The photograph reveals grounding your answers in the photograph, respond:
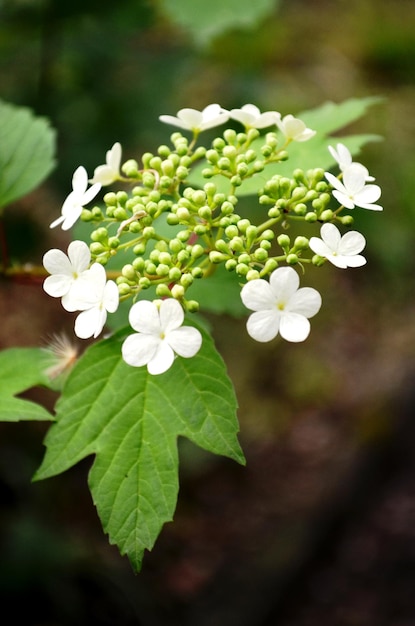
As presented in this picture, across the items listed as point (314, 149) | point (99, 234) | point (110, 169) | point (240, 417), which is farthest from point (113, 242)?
point (240, 417)

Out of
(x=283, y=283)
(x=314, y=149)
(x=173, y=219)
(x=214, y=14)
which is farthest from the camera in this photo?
(x=214, y=14)

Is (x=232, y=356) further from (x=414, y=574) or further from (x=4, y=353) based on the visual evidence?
(x=4, y=353)

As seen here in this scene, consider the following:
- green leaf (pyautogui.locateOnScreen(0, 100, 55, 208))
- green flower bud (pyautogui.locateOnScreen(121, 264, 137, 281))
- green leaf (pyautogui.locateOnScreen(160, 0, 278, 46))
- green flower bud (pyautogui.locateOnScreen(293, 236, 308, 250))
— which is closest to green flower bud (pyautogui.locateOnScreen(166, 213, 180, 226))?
green flower bud (pyautogui.locateOnScreen(121, 264, 137, 281))

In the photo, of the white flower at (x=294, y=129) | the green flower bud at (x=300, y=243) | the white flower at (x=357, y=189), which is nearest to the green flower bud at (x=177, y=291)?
the green flower bud at (x=300, y=243)

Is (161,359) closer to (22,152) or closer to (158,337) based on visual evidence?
(158,337)

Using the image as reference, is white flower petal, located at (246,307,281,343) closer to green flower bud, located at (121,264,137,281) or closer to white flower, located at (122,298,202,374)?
white flower, located at (122,298,202,374)

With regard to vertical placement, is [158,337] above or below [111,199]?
below

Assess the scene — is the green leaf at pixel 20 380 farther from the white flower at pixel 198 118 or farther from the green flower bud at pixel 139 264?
the white flower at pixel 198 118

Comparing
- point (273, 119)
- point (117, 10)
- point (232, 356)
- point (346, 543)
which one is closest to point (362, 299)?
point (232, 356)
